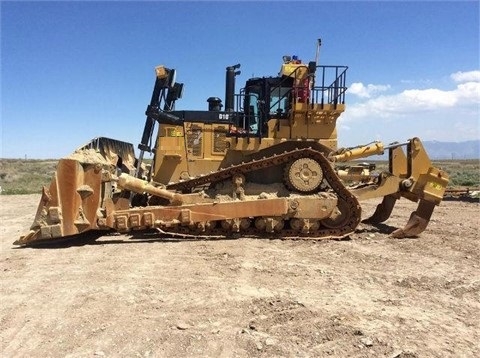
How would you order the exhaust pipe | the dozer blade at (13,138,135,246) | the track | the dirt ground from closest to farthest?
the dirt ground, the dozer blade at (13,138,135,246), the track, the exhaust pipe

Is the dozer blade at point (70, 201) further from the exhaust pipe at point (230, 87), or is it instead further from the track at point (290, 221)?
the exhaust pipe at point (230, 87)

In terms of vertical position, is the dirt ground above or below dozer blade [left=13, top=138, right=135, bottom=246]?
below

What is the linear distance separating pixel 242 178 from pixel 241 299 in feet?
12.6

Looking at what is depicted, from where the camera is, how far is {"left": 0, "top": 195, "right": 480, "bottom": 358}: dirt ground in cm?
409

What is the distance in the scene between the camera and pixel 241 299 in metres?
5.27

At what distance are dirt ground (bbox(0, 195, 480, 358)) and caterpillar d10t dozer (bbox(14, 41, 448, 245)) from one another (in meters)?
0.49

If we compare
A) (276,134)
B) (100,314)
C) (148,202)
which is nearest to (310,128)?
(276,134)

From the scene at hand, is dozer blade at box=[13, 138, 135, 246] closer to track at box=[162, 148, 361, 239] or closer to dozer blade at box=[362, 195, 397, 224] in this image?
track at box=[162, 148, 361, 239]

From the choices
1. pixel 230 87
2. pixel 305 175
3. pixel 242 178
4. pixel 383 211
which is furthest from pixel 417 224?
pixel 230 87

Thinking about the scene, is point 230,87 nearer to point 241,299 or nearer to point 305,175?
point 305,175

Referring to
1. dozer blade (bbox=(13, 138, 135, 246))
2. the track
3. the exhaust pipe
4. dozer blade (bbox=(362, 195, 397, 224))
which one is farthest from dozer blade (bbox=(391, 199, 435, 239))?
dozer blade (bbox=(13, 138, 135, 246))

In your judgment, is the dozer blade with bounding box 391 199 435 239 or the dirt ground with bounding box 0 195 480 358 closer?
the dirt ground with bounding box 0 195 480 358

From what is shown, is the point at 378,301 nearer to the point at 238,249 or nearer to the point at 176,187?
the point at 238,249

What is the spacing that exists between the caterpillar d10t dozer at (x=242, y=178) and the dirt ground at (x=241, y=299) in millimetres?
494
